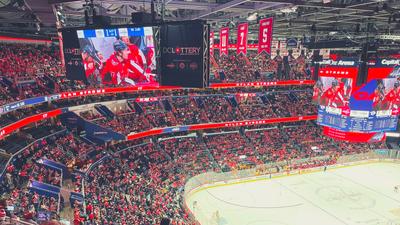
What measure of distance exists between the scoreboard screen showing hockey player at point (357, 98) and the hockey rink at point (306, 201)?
641cm

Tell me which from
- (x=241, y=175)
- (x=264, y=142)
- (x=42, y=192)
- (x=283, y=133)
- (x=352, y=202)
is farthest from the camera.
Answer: (x=283, y=133)

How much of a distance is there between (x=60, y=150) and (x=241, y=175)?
15444mm

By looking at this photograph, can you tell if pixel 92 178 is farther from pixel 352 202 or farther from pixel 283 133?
pixel 283 133

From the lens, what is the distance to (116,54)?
8.58 meters

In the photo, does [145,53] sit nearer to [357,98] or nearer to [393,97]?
A: [357,98]

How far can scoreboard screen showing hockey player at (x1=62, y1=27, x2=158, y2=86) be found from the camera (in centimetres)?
826

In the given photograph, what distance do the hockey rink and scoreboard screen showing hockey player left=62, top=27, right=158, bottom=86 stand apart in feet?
47.2

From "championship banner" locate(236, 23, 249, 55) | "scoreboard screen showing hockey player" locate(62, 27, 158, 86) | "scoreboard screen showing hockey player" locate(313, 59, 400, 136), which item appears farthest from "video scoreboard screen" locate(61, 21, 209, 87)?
"scoreboard screen showing hockey player" locate(313, 59, 400, 136)

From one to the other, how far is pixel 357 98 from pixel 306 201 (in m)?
9.29

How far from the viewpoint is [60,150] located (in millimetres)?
20750

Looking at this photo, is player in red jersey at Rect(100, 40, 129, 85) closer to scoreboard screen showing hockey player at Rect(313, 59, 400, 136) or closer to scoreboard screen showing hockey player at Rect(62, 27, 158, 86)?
scoreboard screen showing hockey player at Rect(62, 27, 158, 86)

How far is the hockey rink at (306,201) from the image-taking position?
21359mm

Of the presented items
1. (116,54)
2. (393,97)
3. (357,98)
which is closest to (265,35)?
(116,54)

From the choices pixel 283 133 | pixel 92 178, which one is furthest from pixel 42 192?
pixel 283 133
